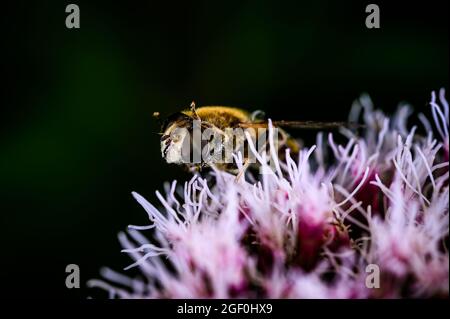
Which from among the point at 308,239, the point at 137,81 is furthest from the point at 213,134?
the point at 137,81

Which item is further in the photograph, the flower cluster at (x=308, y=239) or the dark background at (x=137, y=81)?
the dark background at (x=137, y=81)

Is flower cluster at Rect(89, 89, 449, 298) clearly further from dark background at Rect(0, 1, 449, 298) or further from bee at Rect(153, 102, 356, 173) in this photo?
dark background at Rect(0, 1, 449, 298)

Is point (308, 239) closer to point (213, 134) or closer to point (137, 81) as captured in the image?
point (213, 134)

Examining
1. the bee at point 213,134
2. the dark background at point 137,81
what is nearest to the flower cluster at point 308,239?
the bee at point 213,134

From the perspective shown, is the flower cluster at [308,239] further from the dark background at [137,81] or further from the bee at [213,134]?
the dark background at [137,81]

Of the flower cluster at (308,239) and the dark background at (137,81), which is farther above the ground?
the dark background at (137,81)

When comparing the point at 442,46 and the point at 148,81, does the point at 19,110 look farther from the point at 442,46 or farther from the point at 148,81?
the point at 442,46

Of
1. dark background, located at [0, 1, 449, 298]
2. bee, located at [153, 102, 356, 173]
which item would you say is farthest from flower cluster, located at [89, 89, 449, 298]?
dark background, located at [0, 1, 449, 298]
